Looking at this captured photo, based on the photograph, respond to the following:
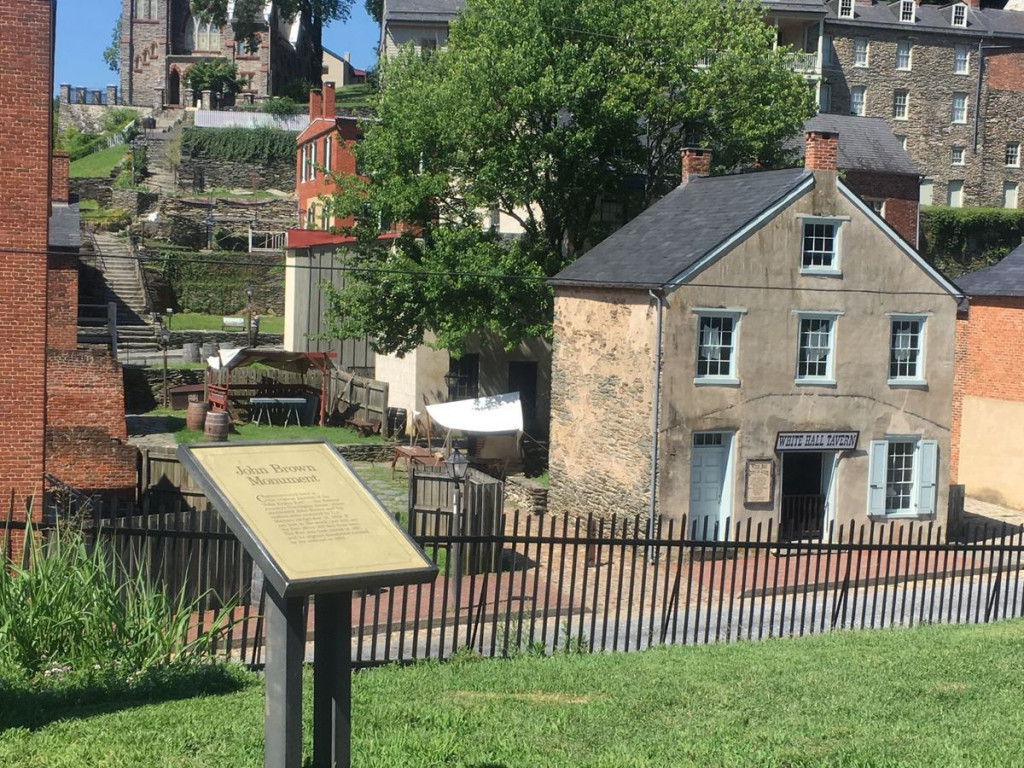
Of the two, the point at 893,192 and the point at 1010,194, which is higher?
the point at 1010,194

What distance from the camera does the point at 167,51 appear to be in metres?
81.6

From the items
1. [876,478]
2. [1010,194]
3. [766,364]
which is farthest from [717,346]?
[1010,194]

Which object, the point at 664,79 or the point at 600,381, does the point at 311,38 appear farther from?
the point at 600,381

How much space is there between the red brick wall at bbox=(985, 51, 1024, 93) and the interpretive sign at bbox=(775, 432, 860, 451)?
166 feet

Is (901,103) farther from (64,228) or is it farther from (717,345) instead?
(64,228)

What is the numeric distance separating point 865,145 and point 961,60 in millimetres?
17960

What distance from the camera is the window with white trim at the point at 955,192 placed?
219ft

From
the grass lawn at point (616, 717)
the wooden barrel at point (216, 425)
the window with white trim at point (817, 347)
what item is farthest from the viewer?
the wooden barrel at point (216, 425)

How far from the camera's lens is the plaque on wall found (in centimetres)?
2369

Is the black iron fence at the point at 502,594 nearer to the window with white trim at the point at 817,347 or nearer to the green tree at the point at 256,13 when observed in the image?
the window with white trim at the point at 817,347

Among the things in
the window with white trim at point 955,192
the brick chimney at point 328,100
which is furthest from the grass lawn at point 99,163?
the window with white trim at point 955,192

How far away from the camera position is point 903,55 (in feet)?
220

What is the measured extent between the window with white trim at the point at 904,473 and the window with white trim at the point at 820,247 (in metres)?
3.63

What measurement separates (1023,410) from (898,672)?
66.8 ft
